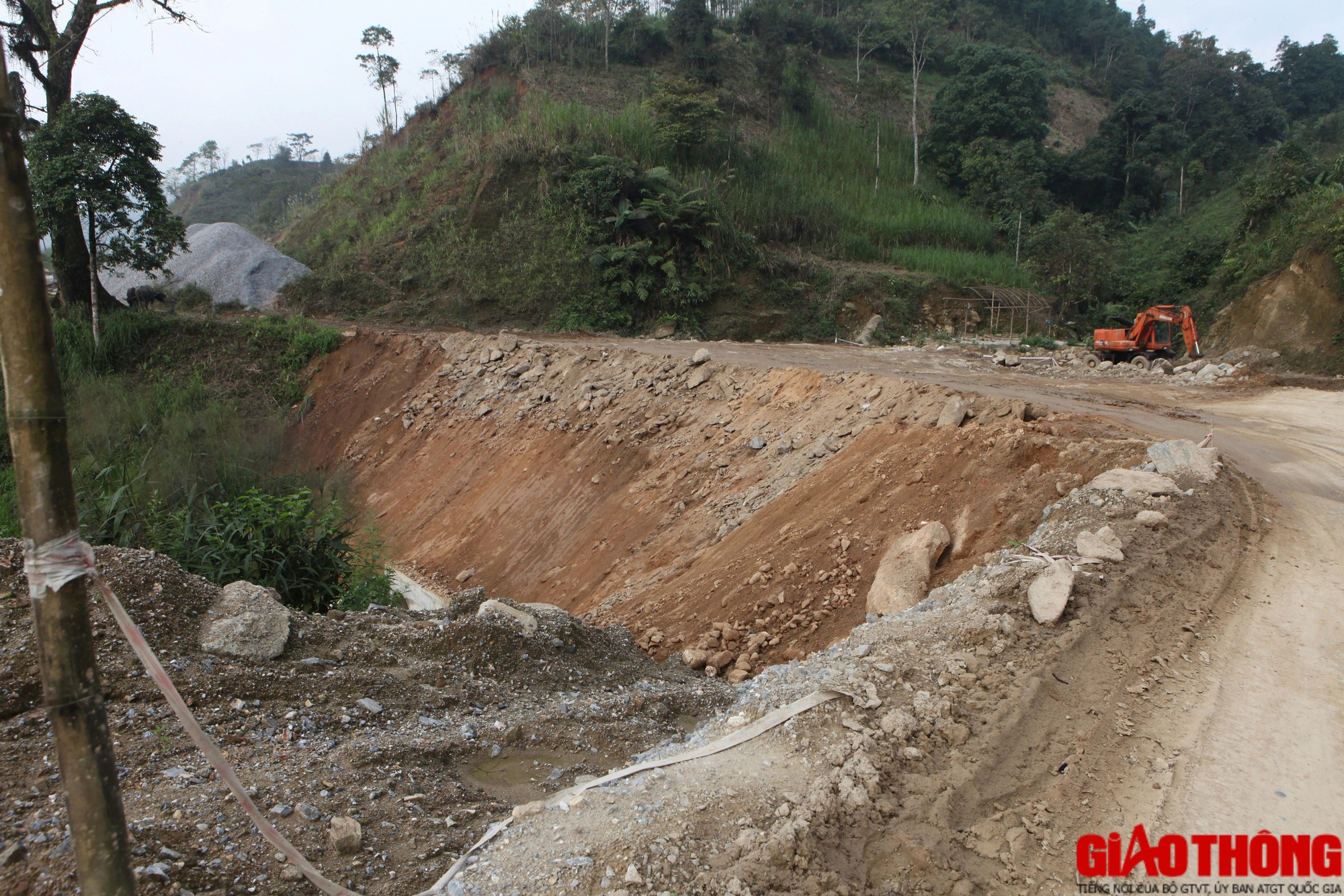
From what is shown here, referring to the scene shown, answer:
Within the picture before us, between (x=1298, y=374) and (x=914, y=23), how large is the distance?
2643 cm

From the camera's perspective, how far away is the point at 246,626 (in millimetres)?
3896

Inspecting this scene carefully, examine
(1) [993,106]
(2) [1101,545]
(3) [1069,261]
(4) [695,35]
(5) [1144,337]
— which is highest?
(4) [695,35]

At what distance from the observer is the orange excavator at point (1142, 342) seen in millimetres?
16281

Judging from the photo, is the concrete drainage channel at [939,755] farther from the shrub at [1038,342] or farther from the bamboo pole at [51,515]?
the shrub at [1038,342]

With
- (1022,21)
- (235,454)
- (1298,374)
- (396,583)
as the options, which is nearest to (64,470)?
(235,454)

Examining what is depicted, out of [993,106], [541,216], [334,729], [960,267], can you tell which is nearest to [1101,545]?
[334,729]

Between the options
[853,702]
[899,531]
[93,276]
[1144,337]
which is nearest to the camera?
[853,702]

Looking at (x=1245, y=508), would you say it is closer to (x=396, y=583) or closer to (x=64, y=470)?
(x=64, y=470)

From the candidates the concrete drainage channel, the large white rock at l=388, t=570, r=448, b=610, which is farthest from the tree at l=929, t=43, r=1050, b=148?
the concrete drainage channel

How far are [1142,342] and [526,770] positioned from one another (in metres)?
17.0

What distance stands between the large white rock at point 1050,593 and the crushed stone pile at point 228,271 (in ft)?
65.4

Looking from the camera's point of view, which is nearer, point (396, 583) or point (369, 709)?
point (369, 709)

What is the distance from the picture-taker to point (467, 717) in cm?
380

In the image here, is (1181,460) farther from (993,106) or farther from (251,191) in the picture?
(251,191)
